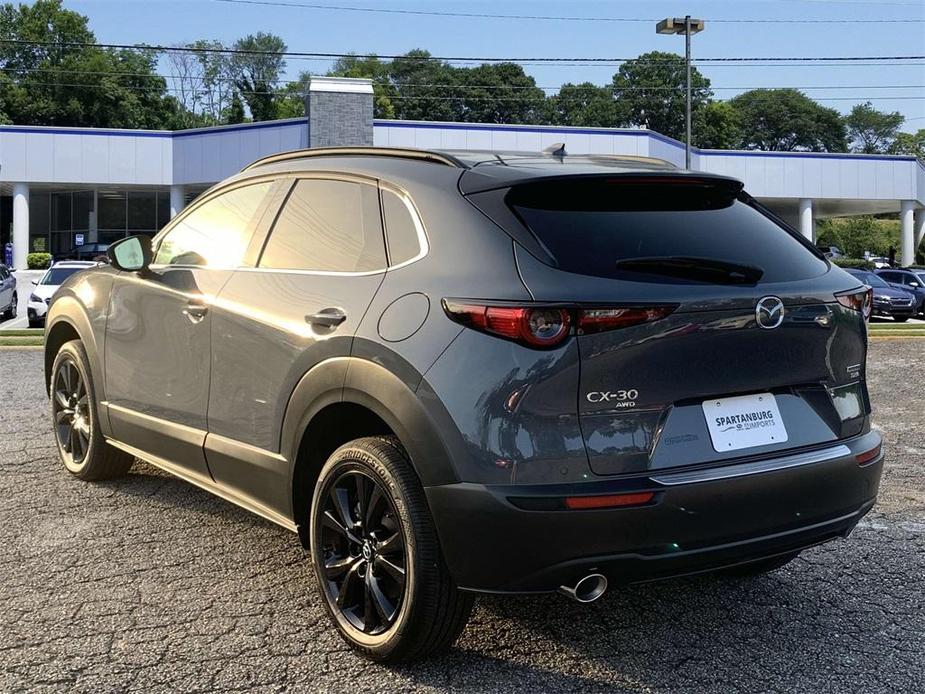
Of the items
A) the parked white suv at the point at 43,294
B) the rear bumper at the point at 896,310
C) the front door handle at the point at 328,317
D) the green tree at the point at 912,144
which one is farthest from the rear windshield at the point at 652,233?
the green tree at the point at 912,144

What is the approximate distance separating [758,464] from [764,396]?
23 cm

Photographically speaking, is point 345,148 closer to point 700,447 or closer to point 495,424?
point 495,424

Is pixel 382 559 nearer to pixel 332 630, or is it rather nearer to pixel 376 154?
pixel 332 630

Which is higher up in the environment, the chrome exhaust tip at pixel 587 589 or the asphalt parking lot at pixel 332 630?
the chrome exhaust tip at pixel 587 589

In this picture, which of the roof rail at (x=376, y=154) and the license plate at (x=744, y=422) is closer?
the license plate at (x=744, y=422)

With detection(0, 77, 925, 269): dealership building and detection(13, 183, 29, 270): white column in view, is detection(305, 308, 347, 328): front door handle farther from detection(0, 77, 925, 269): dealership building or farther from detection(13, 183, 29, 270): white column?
detection(13, 183, 29, 270): white column

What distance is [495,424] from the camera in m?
2.66

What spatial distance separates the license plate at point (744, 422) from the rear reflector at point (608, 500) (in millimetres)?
322

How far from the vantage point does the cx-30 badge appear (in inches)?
115

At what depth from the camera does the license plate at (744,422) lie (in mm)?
2846

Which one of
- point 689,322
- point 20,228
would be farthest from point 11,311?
point 689,322

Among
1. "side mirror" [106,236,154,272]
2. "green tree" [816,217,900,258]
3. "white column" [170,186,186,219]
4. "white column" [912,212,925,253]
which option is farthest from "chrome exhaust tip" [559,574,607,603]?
"green tree" [816,217,900,258]

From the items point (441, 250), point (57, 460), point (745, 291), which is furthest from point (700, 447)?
point (57, 460)

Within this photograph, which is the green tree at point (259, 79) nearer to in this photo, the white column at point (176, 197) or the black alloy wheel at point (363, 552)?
the white column at point (176, 197)
